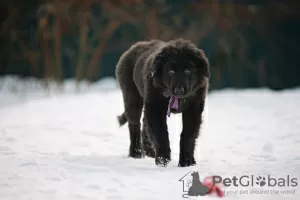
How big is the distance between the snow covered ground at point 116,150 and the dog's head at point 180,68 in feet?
3.36

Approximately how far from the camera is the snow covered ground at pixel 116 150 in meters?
4.58

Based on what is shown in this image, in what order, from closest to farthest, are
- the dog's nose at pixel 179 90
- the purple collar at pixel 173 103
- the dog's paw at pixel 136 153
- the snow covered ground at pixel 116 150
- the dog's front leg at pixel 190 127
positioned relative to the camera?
1. the snow covered ground at pixel 116 150
2. the dog's nose at pixel 179 90
3. the purple collar at pixel 173 103
4. the dog's front leg at pixel 190 127
5. the dog's paw at pixel 136 153

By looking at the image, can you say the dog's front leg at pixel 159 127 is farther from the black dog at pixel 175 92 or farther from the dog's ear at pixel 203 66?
the dog's ear at pixel 203 66

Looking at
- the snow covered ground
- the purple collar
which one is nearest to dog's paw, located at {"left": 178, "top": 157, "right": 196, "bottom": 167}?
the snow covered ground

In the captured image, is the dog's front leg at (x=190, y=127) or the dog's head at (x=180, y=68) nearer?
the dog's head at (x=180, y=68)

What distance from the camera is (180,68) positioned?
5.55 meters

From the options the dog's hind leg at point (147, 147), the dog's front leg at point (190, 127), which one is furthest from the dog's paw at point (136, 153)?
the dog's front leg at point (190, 127)

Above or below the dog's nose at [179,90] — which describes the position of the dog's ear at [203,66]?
above

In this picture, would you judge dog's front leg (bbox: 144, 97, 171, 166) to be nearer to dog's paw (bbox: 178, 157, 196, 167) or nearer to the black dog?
the black dog

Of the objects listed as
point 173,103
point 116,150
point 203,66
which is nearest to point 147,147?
point 116,150

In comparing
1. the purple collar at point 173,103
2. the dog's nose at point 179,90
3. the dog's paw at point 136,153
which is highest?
the dog's nose at point 179,90

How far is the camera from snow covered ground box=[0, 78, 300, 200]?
4582 mm

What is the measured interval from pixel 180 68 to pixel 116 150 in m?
2.85

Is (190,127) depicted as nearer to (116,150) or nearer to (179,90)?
(179,90)
